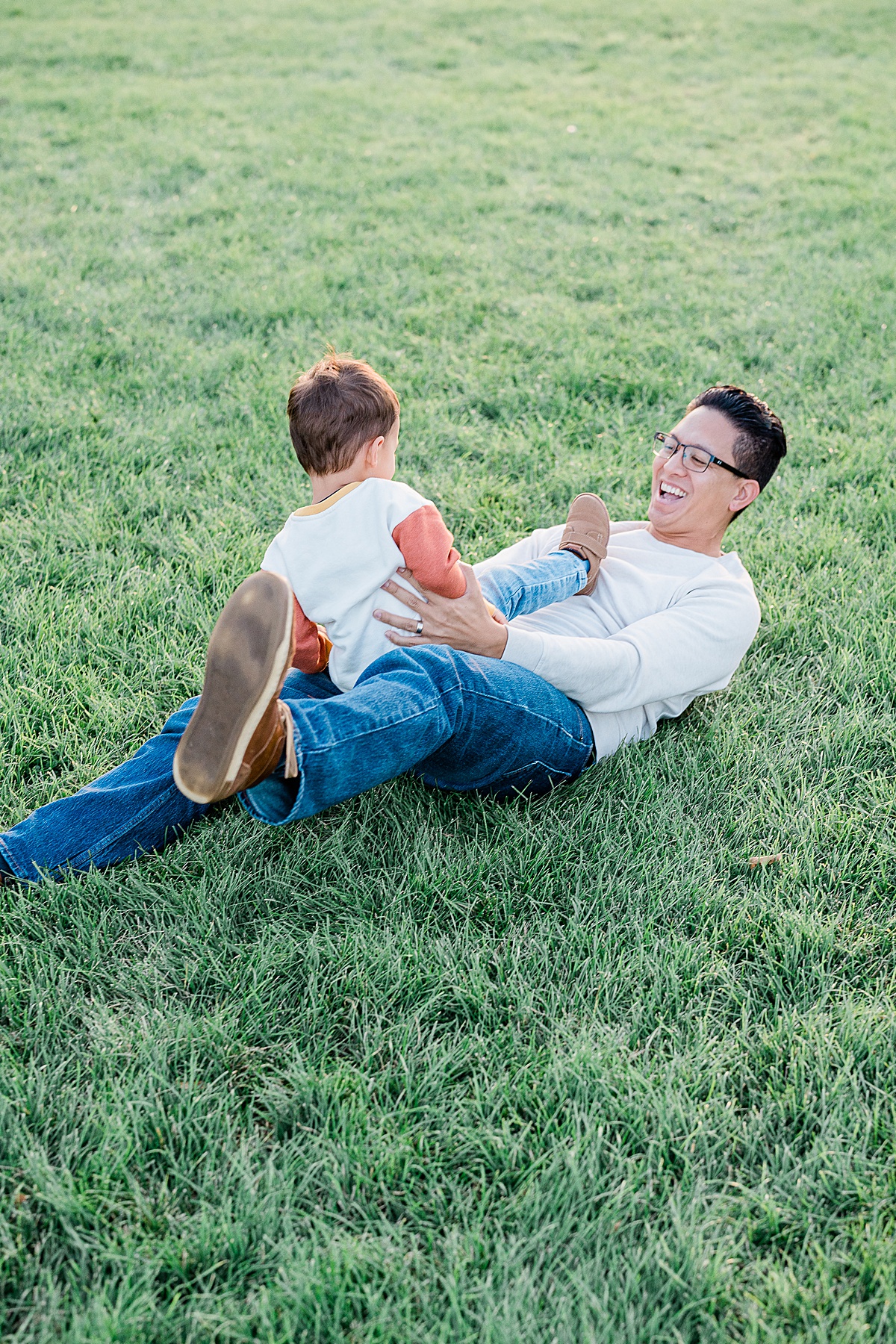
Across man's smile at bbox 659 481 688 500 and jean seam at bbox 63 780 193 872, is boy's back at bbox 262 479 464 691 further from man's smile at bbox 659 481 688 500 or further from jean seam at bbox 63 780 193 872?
man's smile at bbox 659 481 688 500

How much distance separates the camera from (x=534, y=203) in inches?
292

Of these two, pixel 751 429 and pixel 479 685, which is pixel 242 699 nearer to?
pixel 479 685

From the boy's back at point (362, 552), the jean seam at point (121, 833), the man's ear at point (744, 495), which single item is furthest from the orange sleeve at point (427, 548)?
the man's ear at point (744, 495)

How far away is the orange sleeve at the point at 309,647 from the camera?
2723 millimetres

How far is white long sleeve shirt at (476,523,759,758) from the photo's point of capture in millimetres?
2611

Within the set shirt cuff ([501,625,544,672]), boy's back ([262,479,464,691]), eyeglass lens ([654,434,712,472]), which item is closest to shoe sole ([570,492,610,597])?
eyeglass lens ([654,434,712,472])

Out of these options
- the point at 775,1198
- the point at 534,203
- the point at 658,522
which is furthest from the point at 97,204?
the point at 775,1198

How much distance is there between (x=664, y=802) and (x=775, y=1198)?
43.5 inches

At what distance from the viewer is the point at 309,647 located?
2764 millimetres

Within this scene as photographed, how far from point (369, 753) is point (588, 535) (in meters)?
1.25

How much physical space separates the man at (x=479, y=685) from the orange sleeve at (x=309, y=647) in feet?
0.18

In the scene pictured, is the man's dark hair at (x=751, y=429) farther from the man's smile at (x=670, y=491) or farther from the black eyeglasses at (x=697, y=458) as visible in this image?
the man's smile at (x=670, y=491)

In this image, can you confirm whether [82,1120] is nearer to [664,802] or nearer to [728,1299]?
[728,1299]

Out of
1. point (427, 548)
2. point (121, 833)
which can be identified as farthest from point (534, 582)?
point (121, 833)
